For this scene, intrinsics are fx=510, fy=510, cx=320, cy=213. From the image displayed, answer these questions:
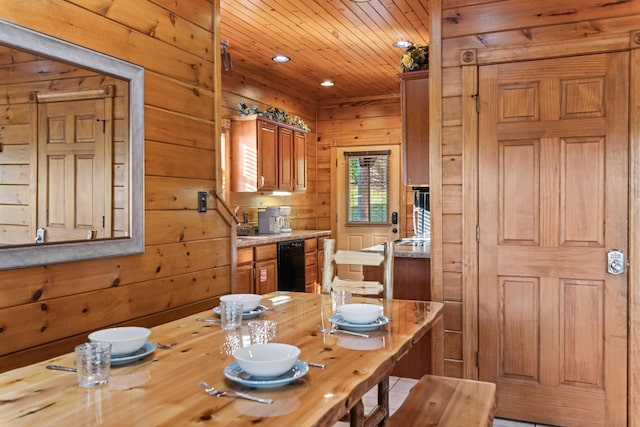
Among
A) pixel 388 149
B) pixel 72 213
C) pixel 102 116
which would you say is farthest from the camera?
pixel 388 149

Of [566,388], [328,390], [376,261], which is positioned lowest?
[566,388]

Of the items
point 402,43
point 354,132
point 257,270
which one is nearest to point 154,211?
point 257,270

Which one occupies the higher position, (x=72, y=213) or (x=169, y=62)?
(x=169, y=62)

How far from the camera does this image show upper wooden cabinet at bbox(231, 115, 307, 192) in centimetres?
537

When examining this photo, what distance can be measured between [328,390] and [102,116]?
162 cm

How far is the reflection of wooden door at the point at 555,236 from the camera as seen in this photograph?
2785 millimetres

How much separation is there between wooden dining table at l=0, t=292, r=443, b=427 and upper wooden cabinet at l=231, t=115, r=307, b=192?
3491mm

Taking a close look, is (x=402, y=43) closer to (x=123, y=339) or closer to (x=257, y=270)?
(x=257, y=270)

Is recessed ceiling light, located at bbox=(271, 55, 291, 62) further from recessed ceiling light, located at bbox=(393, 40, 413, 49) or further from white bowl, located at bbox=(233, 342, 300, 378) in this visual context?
white bowl, located at bbox=(233, 342, 300, 378)

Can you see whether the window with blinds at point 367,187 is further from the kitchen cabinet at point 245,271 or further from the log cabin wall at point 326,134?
the kitchen cabinet at point 245,271

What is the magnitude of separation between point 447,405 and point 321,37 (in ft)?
11.7

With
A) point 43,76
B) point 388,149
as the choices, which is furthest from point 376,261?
point 388,149

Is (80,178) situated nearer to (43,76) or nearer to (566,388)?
(43,76)

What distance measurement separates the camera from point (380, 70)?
590 centimetres
